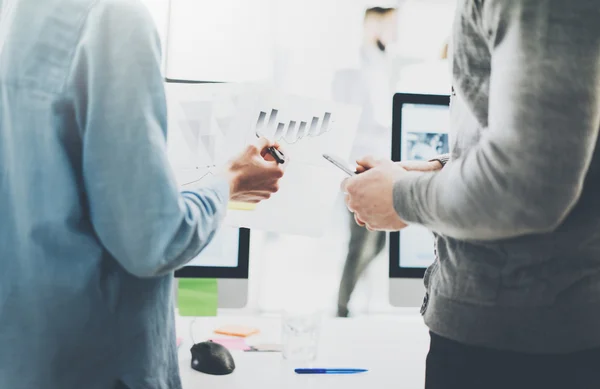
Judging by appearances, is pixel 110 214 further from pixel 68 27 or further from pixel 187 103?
pixel 187 103

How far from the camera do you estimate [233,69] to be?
1406 mm

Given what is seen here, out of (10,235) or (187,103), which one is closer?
(10,235)

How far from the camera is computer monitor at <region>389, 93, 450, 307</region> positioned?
3.94 feet

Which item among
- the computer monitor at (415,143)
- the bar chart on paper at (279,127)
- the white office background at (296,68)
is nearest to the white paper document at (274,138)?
the bar chart on paper at (279,127)

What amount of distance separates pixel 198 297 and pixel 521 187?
0.87 m

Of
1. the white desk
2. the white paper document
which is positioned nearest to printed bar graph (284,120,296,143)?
the white paper document

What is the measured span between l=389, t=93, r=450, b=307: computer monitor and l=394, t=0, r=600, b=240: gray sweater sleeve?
63 centimetres

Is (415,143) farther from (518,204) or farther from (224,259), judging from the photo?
(518,204)

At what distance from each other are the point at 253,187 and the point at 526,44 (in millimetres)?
491

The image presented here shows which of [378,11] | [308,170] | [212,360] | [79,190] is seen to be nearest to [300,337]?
[212,360]

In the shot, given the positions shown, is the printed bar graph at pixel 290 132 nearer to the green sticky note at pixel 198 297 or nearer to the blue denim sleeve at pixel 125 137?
the green sticky note at pixel 198 297

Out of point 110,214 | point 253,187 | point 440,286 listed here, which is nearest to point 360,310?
point 253,187

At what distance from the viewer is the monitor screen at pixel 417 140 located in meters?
1.20

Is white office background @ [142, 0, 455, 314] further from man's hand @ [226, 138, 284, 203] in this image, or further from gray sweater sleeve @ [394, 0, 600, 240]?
gray sweater sleeve @ [394, 0, 600, 240]
